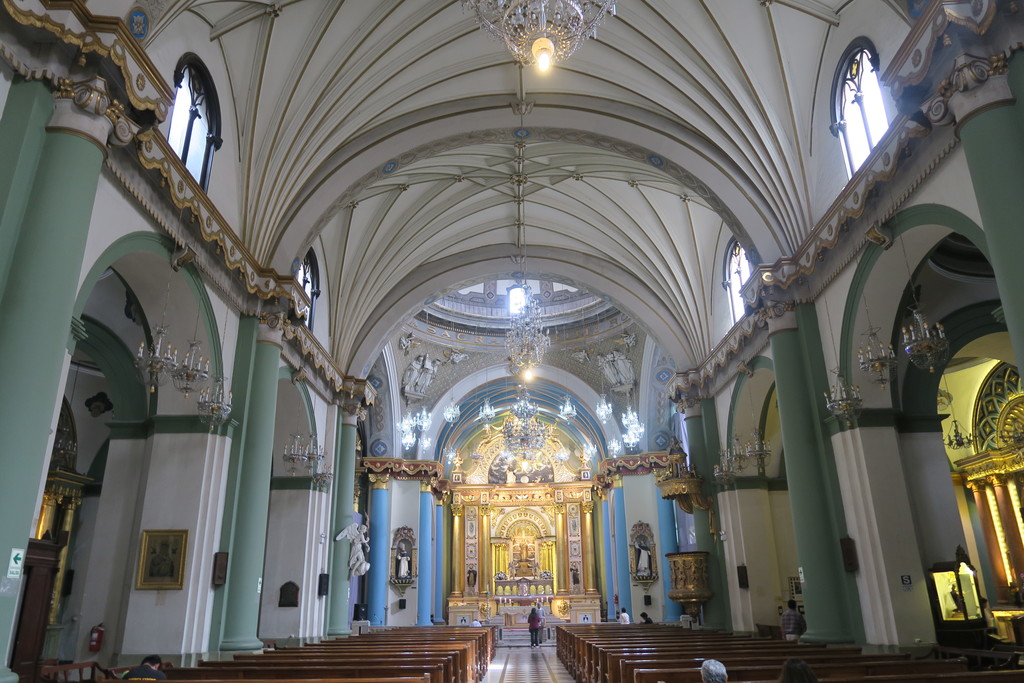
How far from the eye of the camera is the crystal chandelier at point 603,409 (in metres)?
25.6

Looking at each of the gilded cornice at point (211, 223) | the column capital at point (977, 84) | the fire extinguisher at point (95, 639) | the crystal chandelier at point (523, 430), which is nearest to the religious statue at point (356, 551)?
the gilded cornice at point (211, 223)

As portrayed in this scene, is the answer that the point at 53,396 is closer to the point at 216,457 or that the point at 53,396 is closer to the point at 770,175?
the point at 216,457

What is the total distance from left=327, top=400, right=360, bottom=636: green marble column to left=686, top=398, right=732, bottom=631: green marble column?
8168 millimetres

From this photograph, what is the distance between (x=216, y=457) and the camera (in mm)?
10258

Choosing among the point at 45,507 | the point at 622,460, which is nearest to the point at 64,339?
the point at 45,507

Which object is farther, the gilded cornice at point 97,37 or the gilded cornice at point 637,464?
the gilded cornice at point 637,464

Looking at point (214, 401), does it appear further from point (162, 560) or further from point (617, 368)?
point (617, 368)

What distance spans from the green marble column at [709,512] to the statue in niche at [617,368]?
8.42m

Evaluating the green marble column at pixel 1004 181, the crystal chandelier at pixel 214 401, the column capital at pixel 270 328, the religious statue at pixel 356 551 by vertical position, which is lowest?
the religious statue at pixel 356 551

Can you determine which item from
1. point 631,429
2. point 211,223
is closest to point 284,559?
point 211,223

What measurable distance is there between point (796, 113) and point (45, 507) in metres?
15.1

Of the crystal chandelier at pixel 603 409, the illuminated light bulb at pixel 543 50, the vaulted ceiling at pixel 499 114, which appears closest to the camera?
the illuminated light bulb at pixel 543 50

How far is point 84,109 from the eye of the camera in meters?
6.55

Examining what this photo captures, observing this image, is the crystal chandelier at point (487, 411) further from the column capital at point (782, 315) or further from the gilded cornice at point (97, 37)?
the gilded cornice at point (97, 37)
